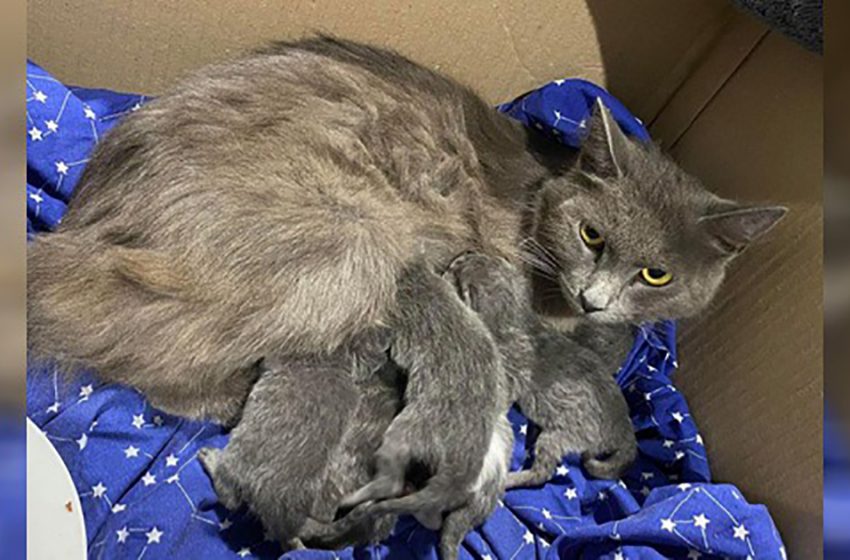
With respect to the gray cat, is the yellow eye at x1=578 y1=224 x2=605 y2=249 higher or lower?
higher

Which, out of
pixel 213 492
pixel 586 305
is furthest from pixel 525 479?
pixel 213 492

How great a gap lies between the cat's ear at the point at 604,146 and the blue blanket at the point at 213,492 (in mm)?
486

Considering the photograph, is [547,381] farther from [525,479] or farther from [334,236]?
[334,236]

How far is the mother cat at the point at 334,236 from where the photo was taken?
1474 mm

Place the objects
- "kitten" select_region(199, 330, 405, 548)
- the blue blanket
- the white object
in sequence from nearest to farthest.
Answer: the white object
"kitten" select_region(199, 330, 405, 548)
the blue blanket

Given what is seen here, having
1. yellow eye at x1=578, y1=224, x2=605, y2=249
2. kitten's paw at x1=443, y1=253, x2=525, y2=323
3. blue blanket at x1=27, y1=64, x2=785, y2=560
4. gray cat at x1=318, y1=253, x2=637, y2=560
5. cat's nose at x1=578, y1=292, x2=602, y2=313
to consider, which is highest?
yellow eye at x1=578, y1=224, x2=605, y2=249

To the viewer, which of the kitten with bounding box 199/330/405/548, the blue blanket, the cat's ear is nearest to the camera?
the kitten with bounding box 199/330/405/548

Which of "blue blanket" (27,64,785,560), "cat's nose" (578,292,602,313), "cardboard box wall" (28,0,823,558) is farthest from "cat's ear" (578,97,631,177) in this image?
"blue blanket" (27,64,785,560)

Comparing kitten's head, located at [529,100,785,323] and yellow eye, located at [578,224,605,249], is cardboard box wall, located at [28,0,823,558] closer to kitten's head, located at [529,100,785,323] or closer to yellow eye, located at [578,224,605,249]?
kitten's head, located at [529,100,785,323]

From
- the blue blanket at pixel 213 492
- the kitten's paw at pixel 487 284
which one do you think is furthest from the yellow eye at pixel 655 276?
the blue blanket at pixel 213 492

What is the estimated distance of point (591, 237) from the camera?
1683 mm

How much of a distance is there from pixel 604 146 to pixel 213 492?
2.97 feet

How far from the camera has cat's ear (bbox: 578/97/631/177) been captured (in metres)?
1.63

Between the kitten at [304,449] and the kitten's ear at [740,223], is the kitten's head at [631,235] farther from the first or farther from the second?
the kitten at [304,449]
